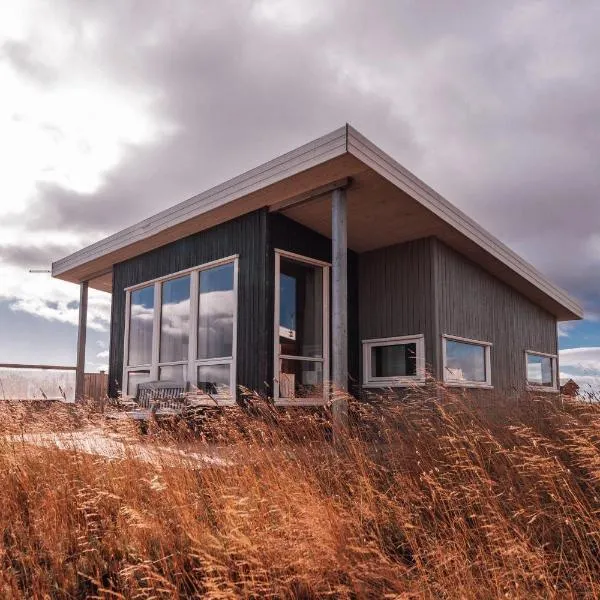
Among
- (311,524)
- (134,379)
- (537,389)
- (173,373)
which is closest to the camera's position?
(311,524)

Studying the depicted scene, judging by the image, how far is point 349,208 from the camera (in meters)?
7.85

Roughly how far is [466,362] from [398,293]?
68.8 inches

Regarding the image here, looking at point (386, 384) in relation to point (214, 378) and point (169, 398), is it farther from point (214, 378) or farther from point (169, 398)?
point (169, 398)

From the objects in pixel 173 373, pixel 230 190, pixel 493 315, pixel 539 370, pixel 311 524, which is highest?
pixel 230 190

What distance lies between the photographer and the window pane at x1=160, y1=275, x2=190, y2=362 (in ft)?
29.8

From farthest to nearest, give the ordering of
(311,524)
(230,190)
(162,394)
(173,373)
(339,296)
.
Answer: (173,373) < (162,394) < (230,190) < (339,296) < (311,524)

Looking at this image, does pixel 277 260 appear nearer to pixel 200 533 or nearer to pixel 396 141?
pixel 396 141

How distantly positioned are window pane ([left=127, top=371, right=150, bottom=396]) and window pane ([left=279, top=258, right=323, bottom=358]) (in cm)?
317

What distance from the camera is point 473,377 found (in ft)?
31.4

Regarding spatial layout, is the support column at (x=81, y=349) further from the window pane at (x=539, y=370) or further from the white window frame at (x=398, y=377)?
the window pane at (x=539, y=370)

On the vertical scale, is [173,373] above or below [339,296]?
below

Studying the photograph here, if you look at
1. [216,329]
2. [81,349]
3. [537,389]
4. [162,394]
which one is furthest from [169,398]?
[537,389]

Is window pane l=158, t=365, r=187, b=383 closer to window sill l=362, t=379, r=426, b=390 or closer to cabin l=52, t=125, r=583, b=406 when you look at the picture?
cabin l=52, t=125, r=583, b=406

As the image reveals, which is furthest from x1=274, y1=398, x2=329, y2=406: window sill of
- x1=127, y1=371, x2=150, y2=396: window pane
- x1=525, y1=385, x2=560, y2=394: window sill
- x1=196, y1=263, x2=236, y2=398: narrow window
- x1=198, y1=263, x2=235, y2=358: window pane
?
x1=127, y1=371, x2=150, y2=396: window pane
